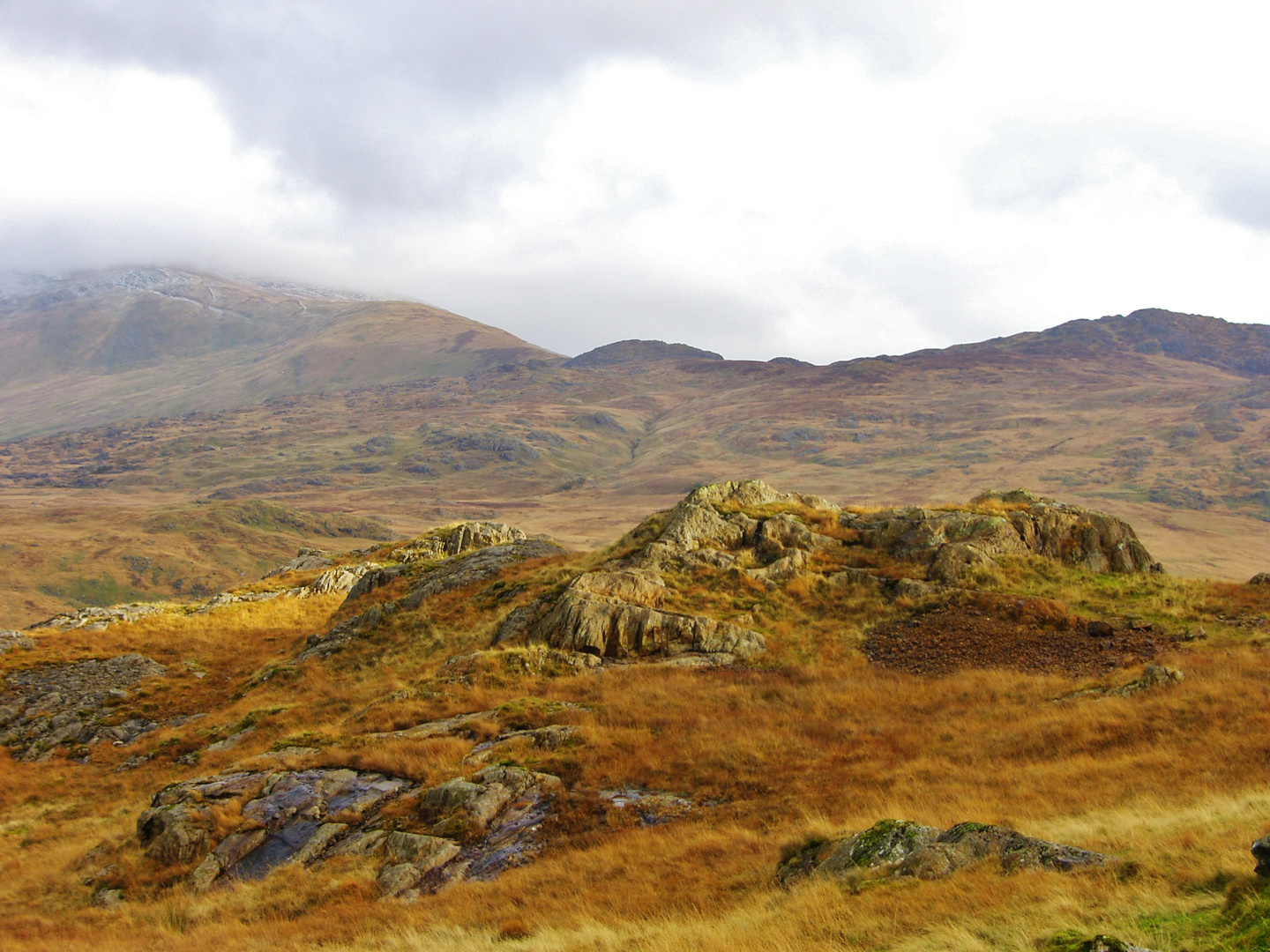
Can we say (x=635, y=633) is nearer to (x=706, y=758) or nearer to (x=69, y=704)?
(x=706, y=758)

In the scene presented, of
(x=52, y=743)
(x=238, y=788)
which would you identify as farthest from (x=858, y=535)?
(x=52, y=743)

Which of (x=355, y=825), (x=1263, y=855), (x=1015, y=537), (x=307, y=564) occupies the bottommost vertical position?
(x=307, y=564)

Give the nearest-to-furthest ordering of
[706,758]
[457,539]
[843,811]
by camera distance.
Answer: [843,811] < [706,758] < [457,539]

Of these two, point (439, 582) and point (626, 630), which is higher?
point (626, 630)

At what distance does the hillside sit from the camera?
362 inches

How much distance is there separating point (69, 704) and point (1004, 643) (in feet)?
118

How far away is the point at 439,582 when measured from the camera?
3422cm

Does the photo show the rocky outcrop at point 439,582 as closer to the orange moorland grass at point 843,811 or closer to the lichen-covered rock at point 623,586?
the lichen-covered rock at point 623,586

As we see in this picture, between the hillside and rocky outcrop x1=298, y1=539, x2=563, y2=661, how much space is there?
0.71 ft

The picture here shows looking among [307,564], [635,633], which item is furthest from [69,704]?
[307,564]

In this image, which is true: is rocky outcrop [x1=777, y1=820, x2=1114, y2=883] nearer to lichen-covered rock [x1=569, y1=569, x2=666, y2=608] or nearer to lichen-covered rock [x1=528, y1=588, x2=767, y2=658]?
lichen-covered rock [x1=528, y1=588, x2=767, y2=658]

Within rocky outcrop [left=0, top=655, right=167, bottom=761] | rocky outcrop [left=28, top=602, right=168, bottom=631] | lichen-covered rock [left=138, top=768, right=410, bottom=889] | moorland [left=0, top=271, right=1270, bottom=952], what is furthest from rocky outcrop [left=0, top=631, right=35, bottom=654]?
lichen-covered rock [left=138, top=768, right=410, bottom=889]

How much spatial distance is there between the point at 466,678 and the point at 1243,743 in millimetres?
18404

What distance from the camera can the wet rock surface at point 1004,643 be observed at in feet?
68.6
